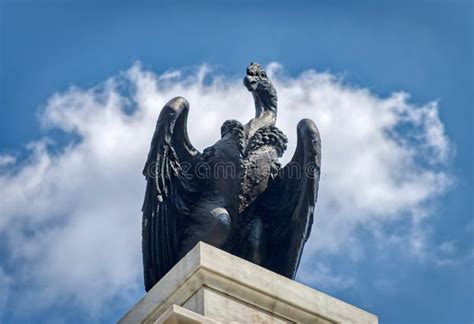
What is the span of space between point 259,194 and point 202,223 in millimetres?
810

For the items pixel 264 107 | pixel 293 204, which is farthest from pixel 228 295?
pixel 264 107

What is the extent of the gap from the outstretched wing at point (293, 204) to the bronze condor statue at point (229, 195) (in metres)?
0.01

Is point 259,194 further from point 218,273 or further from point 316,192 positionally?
point 218,273

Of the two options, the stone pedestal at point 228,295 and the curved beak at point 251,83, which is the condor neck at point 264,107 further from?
the stone pedestal at point 228,295

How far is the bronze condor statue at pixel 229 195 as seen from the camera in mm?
16438

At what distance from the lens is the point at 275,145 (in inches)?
679

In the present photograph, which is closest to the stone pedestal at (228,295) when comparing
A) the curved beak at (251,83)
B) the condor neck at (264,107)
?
the condor neck at (264,107)

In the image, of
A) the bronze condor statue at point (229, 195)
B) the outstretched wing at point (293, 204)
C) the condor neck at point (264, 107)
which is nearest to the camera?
the bronze condor statue at point (229, 195)

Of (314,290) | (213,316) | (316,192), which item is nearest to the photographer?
(213,316)

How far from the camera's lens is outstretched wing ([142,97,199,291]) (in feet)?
53.5

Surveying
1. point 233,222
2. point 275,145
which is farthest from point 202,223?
point 275,145

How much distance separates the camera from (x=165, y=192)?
1656cm

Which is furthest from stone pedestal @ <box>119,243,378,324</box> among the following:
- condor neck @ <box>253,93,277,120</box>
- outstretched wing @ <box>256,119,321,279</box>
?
condor neck @ <box>253,93,277,120</box>

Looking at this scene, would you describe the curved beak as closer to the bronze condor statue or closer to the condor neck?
the condor neck
